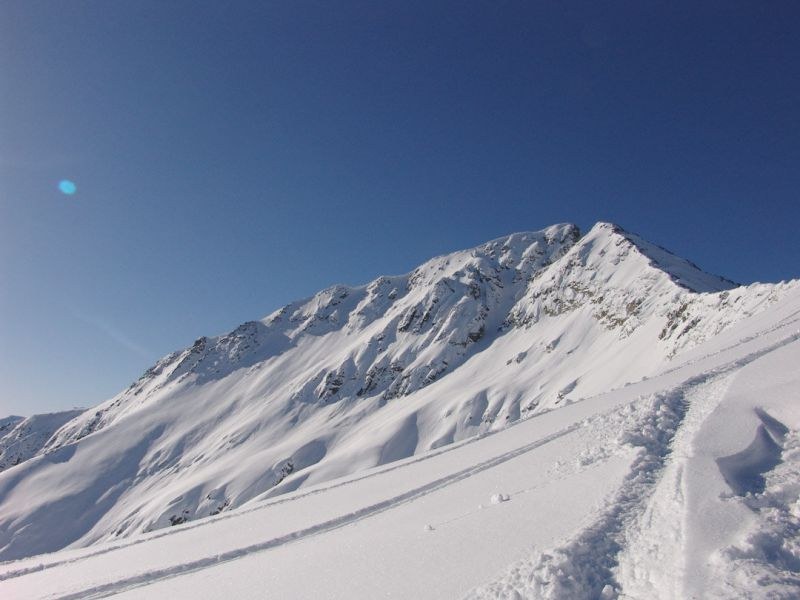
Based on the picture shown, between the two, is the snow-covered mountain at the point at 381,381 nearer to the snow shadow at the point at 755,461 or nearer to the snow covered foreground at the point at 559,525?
the snow covered foreground at the point at 559,525

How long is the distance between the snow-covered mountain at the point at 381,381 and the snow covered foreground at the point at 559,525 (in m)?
38.9

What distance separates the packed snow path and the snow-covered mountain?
3888cm

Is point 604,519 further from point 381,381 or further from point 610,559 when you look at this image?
point 381,381

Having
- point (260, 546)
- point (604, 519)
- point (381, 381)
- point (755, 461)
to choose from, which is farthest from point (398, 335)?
point (604, 519)

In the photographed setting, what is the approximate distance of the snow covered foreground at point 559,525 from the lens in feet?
20.4

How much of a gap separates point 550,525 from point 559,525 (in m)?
0.16

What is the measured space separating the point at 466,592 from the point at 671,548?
286 cm

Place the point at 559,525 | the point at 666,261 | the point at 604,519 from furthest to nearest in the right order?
1. the point at 666,261
2. the point at 559,525
3. the point at 604,519

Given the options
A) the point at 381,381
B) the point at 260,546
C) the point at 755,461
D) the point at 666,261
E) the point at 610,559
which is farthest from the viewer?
the point at 381,381

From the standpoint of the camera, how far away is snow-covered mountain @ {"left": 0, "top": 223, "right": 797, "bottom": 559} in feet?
289

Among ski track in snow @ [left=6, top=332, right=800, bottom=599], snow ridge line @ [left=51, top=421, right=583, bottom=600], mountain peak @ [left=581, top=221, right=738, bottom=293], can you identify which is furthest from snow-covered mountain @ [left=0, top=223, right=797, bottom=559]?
snow ridge line @ [left=51, top=421, right=583, bottom=600]

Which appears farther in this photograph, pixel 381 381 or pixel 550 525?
pixel 381 381

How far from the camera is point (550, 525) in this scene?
8.13 m

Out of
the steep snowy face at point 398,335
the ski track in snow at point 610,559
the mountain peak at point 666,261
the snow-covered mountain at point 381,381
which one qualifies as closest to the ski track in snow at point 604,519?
the ski track in snow at point 610,559
